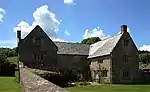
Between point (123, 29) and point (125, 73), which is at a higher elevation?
point (123, 29)

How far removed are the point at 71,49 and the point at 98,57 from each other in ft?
26.4

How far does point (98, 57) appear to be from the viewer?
59062mm

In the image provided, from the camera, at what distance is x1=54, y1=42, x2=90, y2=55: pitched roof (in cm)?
6266

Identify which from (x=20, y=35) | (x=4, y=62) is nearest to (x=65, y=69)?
(x=20, y=35)

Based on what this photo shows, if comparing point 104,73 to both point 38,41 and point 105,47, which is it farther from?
point 38,41

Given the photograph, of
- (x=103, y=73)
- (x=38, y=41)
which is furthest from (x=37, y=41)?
(x=103, y=73)

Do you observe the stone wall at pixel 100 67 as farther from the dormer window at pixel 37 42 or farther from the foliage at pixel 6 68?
the foliage at pixel 6 68

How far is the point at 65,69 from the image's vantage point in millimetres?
61469

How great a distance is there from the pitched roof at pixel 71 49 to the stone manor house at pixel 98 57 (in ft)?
2.62

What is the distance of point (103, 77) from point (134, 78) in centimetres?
668

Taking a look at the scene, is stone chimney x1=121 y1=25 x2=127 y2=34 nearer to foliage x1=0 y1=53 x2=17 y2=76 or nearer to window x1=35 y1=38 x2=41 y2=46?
window x1=35 y1=38 x2=41 y2=46

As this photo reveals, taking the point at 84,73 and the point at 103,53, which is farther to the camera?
the point at 84,73

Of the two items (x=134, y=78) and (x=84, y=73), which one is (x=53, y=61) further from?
(x=134, y=78)

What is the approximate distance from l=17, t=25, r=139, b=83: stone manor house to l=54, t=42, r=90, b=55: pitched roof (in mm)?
800
